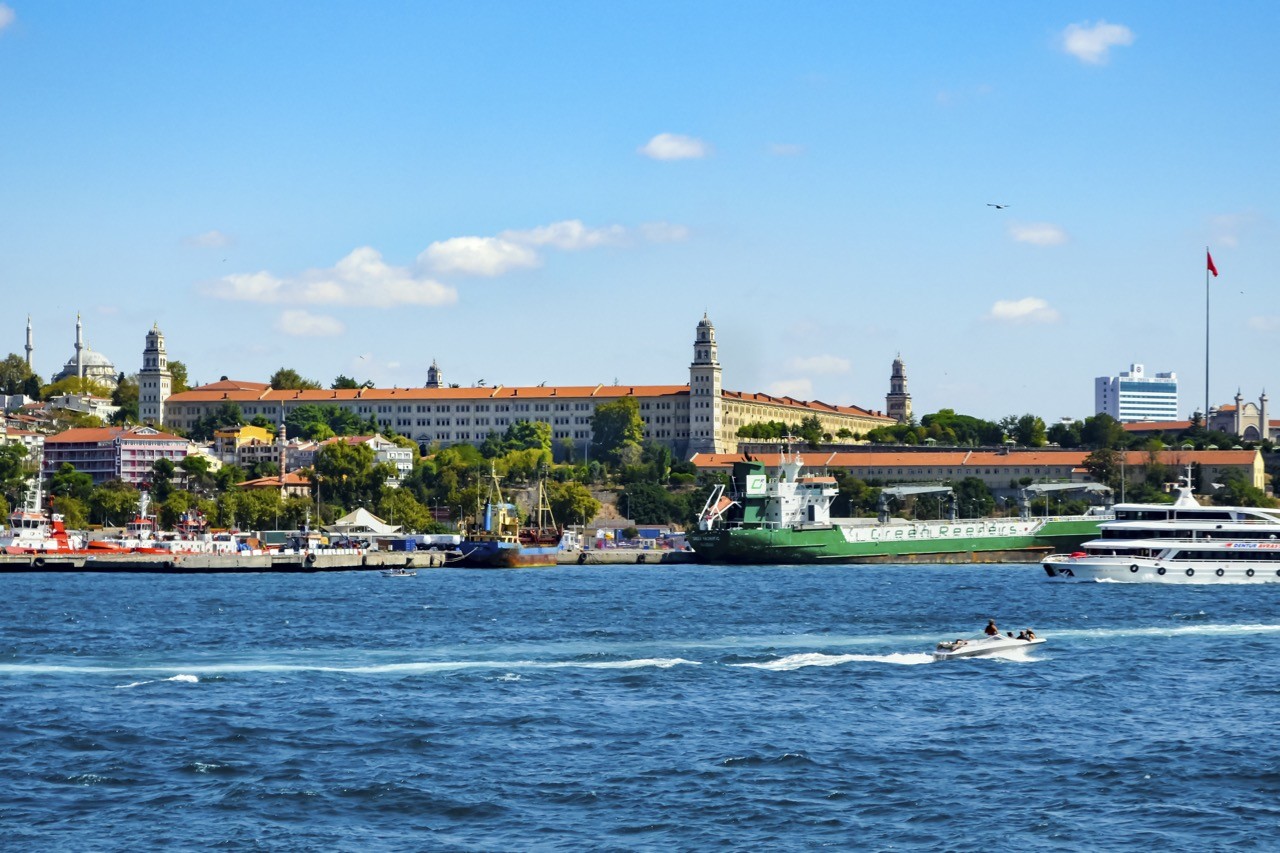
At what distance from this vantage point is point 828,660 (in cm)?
3991

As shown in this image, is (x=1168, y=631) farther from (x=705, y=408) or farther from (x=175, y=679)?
(x=705, y=408)

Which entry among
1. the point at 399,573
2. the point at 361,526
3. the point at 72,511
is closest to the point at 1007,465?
the point at 361,526

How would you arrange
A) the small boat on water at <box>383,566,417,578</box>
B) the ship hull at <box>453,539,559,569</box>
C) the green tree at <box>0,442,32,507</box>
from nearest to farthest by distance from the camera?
1. the small boat on water at <box>383,566,417,578</box>
2. the ship hull at <box>453,539,559,569</box>
3. the green tree at <box>0,442,32,507</box>

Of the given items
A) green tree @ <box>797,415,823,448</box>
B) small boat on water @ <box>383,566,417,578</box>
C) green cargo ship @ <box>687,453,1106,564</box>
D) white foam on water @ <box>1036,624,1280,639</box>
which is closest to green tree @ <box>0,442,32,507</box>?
small boat on water @ <box>383,566,417,578</box>

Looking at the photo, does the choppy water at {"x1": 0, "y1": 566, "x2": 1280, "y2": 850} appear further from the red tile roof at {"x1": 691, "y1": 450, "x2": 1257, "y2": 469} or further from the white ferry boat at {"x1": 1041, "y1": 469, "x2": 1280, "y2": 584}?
the red tile roof at {"x1": 691, "y1": 450, "x2": 1257, "y2": 469}

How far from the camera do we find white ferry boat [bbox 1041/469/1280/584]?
7031 cm

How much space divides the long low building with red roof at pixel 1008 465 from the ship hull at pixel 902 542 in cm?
6016

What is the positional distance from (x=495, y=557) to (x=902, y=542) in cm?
2228

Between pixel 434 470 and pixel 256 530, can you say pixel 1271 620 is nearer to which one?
pixel 256 530

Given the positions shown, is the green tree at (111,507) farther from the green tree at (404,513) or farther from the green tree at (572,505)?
the green tree at (572,505)

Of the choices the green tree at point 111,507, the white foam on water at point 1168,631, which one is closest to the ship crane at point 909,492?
the green tree at point 111,507

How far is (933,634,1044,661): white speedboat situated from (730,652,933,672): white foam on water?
0.34 m

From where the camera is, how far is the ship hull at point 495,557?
325ft

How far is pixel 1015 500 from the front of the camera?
15562 cm
